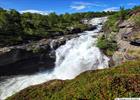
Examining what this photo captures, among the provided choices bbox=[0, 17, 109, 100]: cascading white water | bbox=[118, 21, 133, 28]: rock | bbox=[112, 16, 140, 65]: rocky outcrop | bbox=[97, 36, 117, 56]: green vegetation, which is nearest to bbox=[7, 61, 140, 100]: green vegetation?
bbox=[0, 17, 109, 100]: cascading white water

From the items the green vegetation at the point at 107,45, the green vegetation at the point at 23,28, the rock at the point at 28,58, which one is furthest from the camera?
the green vegetation at the point at 23,28

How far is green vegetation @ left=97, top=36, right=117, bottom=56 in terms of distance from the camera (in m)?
48.0

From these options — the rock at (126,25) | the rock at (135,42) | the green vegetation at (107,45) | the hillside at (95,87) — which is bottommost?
the green vegetation at (107,45)

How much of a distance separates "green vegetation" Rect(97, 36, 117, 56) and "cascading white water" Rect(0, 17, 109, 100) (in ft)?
2.86

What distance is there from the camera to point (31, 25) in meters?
74.3

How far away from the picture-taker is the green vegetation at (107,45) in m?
48.0

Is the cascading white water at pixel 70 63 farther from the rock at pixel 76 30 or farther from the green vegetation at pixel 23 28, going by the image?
the rock at pixel 76 30

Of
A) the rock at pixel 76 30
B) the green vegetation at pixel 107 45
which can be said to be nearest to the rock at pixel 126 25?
the green vegetation at pixel 107 45

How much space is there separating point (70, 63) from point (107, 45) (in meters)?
6.45

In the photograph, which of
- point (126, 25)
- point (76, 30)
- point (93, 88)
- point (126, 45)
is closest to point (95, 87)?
point (93, 88)

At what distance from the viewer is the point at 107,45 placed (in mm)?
49656

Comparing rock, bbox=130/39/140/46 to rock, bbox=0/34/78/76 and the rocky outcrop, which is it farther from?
rock, bbox=0/34/78/76

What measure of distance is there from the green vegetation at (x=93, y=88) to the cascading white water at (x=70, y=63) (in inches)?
628

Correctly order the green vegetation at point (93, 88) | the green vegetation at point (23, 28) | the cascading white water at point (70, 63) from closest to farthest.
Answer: the green vegetation at point (93, 88), the cascading white water at point (70, 63), the green vegetation at point (23, 28)
